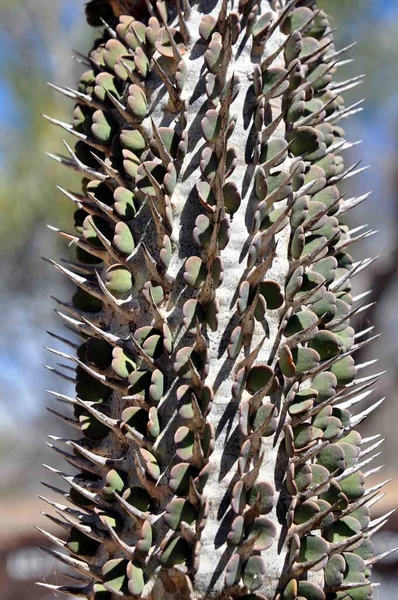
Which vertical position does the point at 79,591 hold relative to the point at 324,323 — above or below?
below

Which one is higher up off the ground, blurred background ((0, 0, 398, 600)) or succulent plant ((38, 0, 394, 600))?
blurred background ((0, 0, 398, 600))

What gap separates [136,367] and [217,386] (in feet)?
0.39

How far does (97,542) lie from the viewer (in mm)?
1074

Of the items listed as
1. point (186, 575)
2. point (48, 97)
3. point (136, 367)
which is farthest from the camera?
point (48, 97)

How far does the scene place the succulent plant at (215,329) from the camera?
0.96 m

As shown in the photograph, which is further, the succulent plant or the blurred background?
the blurred background

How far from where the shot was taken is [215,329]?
1.00 m

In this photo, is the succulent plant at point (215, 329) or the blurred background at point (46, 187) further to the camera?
the blurred background at point (46, 187)

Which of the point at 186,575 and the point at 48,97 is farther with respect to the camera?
the point at 48,97

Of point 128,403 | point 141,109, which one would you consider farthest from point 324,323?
point 141,109

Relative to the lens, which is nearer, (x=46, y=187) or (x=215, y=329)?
(x=215, y=329)

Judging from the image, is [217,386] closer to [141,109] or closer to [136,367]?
[136,367]

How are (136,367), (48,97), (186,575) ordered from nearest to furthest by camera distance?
(186,575) → (136,367) → (48,97)

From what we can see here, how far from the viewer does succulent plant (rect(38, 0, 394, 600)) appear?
96cm
